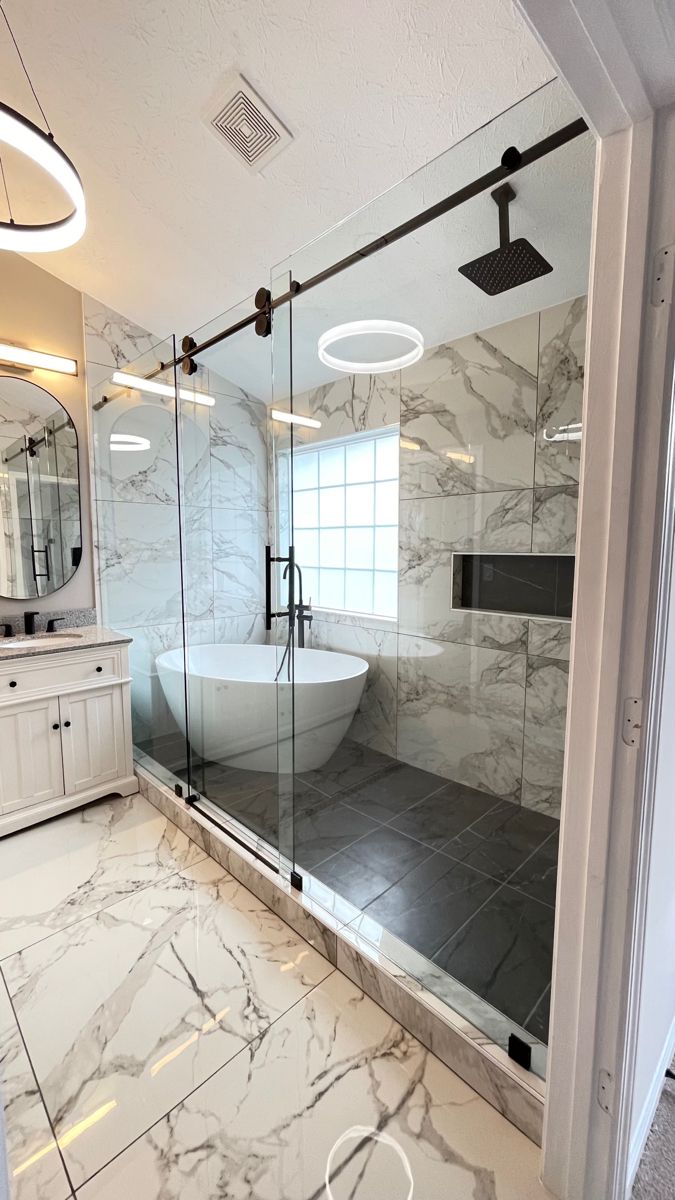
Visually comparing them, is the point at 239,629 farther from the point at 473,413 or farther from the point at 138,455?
the point at 473,413

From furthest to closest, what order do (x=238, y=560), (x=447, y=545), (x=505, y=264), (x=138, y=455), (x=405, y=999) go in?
(x=238, y=560) → (x=138, y=455) → (x=447, y=545) → (x=505, y=264) → (x=405, y=999)

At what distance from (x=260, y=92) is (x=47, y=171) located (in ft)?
2.49

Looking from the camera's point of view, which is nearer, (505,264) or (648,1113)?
(648,1113)

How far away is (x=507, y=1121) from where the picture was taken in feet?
3.88

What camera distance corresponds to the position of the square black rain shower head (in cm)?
167

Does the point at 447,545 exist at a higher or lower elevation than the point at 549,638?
higher

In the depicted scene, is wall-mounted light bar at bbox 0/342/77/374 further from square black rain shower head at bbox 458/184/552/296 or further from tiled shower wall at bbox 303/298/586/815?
square black rain shower head at bbox 458/184/552/296

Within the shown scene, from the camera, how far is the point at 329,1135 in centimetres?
115

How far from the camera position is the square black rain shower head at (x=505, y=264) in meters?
1.67

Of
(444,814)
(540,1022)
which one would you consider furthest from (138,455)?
(540,1022)

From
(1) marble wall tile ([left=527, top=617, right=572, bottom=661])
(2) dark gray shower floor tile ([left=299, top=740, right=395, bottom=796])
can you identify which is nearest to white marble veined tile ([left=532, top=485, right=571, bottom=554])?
(1) marble wall tile ([left=527, top=617, right=572, bottom=661])

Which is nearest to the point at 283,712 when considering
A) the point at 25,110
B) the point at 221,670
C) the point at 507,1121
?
the point at 221,670

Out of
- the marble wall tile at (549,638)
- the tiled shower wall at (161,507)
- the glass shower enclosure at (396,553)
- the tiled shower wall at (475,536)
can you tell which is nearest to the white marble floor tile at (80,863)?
the glass shower enclosure at (396,553)

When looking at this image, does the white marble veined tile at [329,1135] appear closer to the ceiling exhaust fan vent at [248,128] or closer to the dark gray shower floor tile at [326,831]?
the dark gray shower floor tile at [326,831]
